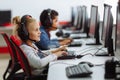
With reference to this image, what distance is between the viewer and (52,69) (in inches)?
81.0

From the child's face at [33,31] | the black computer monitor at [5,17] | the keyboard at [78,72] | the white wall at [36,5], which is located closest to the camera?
the keyboard at [78,72]

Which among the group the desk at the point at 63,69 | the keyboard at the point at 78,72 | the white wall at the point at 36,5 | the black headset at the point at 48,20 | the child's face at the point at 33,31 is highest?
the white wall at the point at 36,5

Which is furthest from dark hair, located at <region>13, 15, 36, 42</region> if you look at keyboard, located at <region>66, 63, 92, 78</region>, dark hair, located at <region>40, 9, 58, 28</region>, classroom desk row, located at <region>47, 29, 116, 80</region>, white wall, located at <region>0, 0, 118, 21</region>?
white wall, located at <region>0, 0, 118, 21</region>

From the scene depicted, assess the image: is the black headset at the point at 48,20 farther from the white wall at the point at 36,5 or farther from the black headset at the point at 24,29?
the white wall at the point at 36,5

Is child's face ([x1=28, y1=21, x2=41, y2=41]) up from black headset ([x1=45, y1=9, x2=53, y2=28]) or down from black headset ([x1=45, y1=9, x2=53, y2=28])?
down

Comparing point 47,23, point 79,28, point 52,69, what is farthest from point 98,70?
point 79,28

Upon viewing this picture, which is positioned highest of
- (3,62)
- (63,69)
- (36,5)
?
(36,5)

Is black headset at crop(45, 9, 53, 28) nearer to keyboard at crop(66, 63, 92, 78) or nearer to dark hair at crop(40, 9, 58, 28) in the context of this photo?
dark hair at crop(40, 9, 58, 28)

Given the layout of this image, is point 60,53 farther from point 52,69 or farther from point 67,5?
point 67,5

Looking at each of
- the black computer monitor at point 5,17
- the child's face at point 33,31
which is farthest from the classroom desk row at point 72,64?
the black computer monitor at point 5,17

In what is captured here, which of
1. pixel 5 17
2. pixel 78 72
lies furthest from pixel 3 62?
pixel 78 72

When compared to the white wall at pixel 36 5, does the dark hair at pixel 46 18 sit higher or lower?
lower

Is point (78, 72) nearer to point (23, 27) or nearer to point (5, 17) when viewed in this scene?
point (23, 27)

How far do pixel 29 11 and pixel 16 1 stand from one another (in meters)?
0.39
